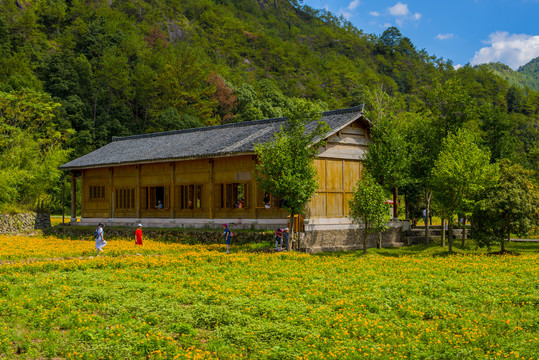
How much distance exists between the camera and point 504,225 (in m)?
27.1

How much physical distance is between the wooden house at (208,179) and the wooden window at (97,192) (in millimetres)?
79

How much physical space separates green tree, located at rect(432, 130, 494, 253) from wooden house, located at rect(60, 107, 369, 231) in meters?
5.17

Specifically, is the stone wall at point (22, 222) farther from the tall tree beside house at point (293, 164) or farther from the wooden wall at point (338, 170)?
the wooden wall at point (338, 170)

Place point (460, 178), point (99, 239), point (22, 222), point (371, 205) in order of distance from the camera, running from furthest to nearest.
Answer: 1. point (22, 222)
2. point (460, 178)
3. point (371, 205)
4. point (99, 239)

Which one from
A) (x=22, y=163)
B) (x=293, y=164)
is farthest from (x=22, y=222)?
(x=293, y=164)

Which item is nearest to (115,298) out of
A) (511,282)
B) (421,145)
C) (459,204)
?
(511,282)

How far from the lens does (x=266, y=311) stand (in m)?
12.8

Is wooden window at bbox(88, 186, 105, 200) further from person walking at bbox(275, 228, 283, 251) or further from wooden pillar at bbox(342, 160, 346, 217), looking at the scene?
wooden pillar at bbox(342, 160, 346, 217)

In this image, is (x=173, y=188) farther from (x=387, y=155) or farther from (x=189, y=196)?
(x=387, y=155)

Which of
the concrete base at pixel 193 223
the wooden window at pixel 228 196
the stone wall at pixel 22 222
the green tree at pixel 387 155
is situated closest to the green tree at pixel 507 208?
the green tree at pixel 387 155

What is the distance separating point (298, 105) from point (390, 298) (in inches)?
574

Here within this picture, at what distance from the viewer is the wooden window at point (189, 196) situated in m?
33.7

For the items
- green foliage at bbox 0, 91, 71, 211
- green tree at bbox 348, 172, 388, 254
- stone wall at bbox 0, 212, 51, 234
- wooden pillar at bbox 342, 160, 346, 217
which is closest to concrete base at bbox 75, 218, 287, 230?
stone wall at bbox 0, 212, 51, 234

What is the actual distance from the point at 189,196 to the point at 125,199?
662 cm
